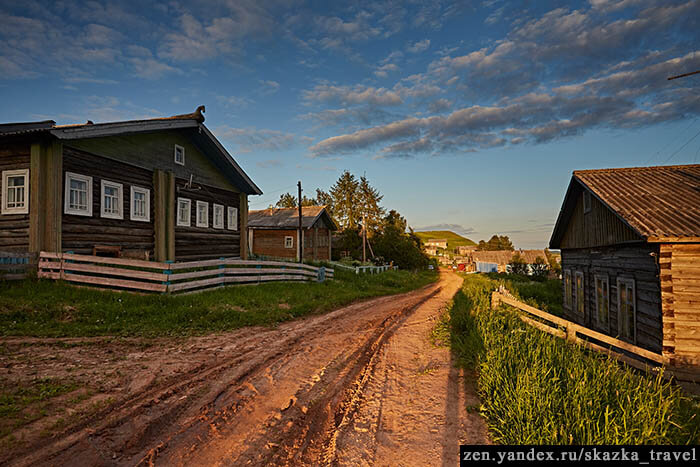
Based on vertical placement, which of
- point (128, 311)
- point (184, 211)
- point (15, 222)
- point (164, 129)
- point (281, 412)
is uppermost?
point (164, 129)

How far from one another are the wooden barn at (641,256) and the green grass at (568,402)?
13.0 feet

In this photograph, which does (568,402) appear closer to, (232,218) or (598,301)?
(598,301)

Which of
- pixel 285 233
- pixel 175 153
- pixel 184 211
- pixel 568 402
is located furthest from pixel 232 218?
pixel 568 402

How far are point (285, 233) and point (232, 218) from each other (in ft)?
45.3

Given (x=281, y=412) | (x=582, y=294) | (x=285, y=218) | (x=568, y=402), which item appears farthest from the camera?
(x=285, y=218)

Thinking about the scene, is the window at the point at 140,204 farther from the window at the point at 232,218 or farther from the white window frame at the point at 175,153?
the window at the point at 232,218

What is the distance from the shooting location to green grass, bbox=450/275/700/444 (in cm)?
394

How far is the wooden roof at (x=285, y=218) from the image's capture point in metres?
34.6

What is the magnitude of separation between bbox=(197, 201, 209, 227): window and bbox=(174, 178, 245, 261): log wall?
0.22 metres

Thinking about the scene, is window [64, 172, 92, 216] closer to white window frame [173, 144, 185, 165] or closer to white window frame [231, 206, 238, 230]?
white window frame [173, 144, 185, 165]

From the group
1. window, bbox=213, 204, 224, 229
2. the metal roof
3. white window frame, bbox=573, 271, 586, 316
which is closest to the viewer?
the metal roof

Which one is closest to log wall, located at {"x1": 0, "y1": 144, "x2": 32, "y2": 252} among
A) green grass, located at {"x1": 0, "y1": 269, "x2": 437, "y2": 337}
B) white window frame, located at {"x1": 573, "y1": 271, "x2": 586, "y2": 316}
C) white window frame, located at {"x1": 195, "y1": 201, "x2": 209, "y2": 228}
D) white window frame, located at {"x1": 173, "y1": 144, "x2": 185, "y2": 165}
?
green grass, located at {"x1": 0, "y1": 269, "x2": 437, "y2": 337}

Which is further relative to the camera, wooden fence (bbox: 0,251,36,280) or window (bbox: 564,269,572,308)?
window (bbox: 564,269,572,308)

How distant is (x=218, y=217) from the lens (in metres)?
20.6
